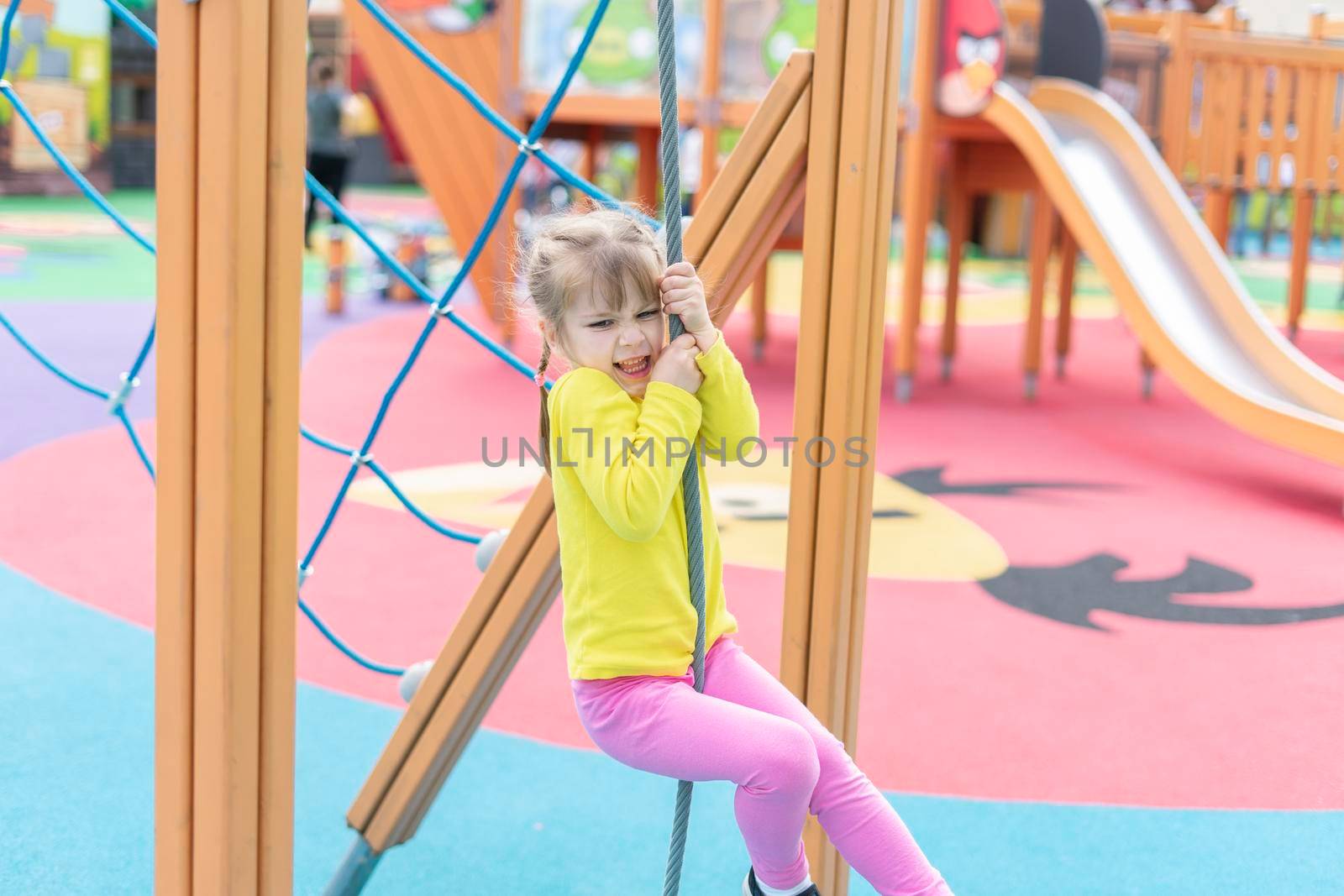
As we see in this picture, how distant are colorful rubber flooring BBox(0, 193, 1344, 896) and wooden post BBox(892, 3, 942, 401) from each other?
1.55ft

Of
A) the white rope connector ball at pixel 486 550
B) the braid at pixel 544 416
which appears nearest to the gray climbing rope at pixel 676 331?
the braid at pixel 544 416

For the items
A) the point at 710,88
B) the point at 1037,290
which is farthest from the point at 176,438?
the point at 1037,290

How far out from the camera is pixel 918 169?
17.0 ft

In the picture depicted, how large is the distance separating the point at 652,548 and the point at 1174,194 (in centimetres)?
446

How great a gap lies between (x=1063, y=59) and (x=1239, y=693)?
3886 millimetres

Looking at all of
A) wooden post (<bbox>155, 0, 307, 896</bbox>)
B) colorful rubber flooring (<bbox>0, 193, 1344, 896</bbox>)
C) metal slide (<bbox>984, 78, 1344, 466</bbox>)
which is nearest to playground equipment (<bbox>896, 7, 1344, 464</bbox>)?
metal slide (<bbox>984, 78, 1344, 466</bbox>)

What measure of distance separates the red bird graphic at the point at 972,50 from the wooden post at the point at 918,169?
0.05 m

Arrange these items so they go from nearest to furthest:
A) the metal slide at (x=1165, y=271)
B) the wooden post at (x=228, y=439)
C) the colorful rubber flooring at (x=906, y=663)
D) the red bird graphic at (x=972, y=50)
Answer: the wooden post at (x=228, y=439), the colorful rubber flooring at (x=906, y=663), the metal slide at (x=1165, y=271), the red bird graphic at (x=972, y=50)

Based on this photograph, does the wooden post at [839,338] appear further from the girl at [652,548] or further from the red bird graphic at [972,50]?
the red bird graphic at [972,50]

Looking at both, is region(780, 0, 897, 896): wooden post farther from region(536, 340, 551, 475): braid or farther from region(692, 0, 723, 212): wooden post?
region(692, 0, 723, 212): wooden post

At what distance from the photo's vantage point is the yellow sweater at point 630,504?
126 cm

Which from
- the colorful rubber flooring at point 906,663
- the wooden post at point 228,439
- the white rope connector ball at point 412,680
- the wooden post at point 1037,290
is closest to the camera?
the wooden post at point 228,439

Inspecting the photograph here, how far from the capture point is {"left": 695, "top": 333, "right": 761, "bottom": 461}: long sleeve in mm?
1310

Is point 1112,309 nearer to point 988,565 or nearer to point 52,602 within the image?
point 988,565
